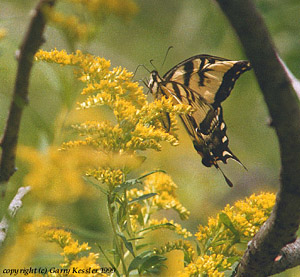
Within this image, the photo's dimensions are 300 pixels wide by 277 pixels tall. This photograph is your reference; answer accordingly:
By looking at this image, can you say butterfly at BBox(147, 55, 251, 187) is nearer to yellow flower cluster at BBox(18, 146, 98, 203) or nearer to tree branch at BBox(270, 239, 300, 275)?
tree branch at BBox(270, 239, 300, 275)

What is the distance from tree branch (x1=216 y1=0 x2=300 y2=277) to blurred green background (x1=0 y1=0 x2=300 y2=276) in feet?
0.96

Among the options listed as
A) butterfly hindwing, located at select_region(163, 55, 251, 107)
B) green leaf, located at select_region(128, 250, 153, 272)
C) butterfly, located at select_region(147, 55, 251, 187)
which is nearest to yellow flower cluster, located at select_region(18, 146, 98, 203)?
green leaf, located at select_region(128, 250, 153, 272)

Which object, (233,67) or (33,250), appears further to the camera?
(233,67)

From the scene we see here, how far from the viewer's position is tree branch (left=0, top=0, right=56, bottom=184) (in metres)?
0.73

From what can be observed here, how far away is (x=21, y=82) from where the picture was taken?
0.78 meters

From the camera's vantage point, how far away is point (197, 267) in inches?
44.3

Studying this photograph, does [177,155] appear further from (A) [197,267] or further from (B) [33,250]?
(B) [33,250]

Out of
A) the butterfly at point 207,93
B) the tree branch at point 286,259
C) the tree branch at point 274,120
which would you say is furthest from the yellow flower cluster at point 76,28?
the butterfly at point 207,93

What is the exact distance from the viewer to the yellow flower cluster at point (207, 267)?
3.64 ft

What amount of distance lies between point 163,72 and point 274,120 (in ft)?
9.17

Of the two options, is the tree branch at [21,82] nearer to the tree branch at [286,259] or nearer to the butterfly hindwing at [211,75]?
the tree branch at [286,259]

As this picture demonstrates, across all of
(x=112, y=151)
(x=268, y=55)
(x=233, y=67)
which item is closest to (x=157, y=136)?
(x=112, y=151)

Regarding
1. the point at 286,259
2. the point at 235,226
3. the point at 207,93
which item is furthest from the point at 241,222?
the point at 207,93

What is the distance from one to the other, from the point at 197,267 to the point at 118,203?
0.87ft
